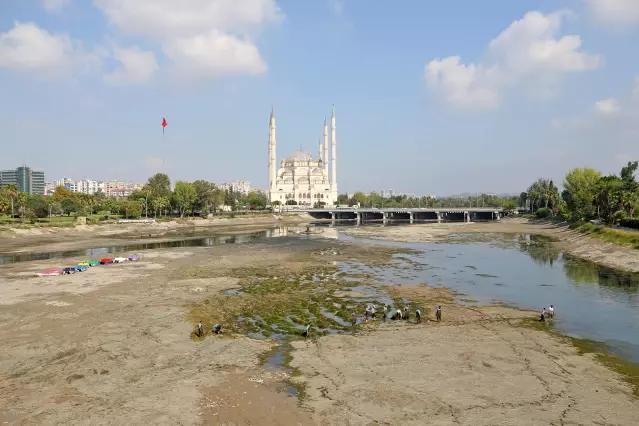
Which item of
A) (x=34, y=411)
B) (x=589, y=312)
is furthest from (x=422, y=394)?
(x=589, y=312)

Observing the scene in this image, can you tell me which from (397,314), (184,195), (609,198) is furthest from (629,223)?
(184,195)

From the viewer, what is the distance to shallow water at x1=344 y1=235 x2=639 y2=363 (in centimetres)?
2500

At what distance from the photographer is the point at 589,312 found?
28.3 metres

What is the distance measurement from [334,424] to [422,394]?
155 inches

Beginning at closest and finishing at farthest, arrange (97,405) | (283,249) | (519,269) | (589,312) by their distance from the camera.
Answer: (97,405)
(589,312)
(519,269)
(283,249)

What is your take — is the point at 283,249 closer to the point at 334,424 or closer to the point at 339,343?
the point at 339,343

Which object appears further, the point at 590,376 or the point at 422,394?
the point at 590,376

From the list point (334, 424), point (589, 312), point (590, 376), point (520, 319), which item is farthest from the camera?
point (589, 312)

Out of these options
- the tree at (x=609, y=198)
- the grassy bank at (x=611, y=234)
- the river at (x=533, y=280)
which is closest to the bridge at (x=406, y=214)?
the tree at (x=609, y=198)

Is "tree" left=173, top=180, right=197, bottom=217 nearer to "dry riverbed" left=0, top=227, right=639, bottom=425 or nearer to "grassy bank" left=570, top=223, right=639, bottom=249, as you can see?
"dry riverbed" left=0, top=227, right=639, bottom=425

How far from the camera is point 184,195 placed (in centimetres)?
11950

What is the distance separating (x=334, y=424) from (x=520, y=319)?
56.1 ft

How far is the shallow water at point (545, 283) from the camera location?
82.0 feet

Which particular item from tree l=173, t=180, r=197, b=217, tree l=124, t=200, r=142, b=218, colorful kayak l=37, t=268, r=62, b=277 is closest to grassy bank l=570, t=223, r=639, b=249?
colorful kayak l=37, t=268, r=62, b=277
